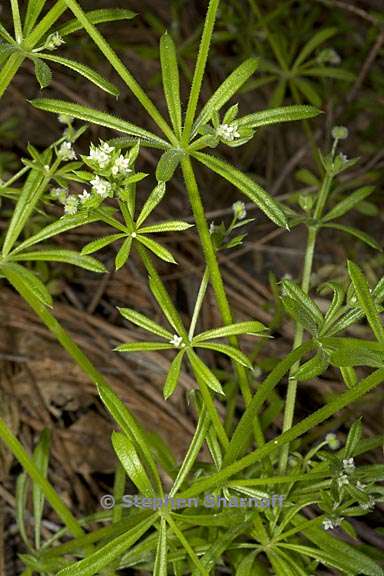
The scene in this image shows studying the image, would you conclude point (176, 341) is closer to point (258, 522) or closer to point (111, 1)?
point (258, 522)

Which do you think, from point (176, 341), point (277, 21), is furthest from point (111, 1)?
point (176, 341)

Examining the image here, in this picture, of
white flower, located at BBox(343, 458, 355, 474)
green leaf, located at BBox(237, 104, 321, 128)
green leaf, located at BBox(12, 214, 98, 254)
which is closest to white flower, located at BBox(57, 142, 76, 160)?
green leaf, located at BBox(12, 214, 98, 254)

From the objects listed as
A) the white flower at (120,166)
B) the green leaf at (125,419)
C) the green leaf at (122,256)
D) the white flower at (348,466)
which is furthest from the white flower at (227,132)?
the white flower at (348,466)

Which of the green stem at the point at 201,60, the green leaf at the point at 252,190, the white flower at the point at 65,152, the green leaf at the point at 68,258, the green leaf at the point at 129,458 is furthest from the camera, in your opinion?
the white flower at the point at 65,152

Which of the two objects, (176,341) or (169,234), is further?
(169,234)

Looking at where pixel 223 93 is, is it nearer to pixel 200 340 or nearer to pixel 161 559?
pixel 200 340

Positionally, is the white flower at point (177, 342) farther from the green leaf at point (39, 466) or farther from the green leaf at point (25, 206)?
the green leaf at point (39, 466)

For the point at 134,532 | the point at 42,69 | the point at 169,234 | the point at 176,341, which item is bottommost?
the point at 134,532
